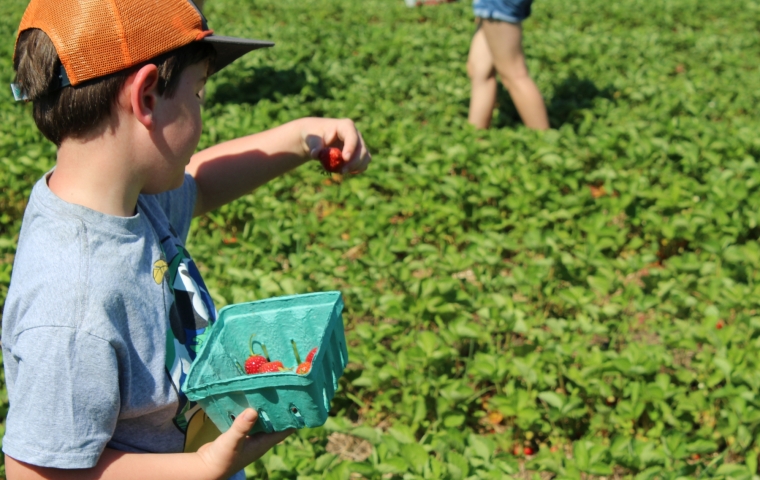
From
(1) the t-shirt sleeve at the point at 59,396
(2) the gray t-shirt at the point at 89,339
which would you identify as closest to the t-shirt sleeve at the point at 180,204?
(2) the gray t-shirt at the point at 89,339

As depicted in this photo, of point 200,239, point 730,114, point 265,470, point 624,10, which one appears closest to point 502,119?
point 730,114

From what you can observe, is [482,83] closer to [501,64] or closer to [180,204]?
[501,64]

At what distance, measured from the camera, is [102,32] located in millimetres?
1186

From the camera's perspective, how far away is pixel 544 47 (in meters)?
6.96

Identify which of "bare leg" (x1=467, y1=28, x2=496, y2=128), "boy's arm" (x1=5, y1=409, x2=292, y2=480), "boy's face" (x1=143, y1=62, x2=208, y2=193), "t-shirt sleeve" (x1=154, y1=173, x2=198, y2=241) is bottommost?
"bare leg" (x1=467, y1=28, x2=496, y2=128)

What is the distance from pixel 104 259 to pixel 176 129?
Answer: 232 mm

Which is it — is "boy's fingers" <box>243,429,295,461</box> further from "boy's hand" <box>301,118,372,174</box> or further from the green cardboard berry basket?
"boy's hand" <box>301,118,372,174</box>

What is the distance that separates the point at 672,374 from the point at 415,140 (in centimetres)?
220

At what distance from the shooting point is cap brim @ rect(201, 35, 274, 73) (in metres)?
1.31

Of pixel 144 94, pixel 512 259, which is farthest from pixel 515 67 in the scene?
pixel 144 94

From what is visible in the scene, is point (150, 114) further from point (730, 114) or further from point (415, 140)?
point (730, 114)

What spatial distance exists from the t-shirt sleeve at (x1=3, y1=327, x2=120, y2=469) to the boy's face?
0.97ft

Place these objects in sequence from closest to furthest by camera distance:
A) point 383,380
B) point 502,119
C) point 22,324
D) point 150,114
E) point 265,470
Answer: point 22,324 < point 150,114 < point 265,470 < point 383,380 < point 502,119

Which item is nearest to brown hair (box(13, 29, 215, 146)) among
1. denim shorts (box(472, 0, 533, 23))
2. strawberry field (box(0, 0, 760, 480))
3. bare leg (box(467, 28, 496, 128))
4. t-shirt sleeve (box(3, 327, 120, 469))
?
t-shirt sleeve (box(3, 327, 120, 469))
